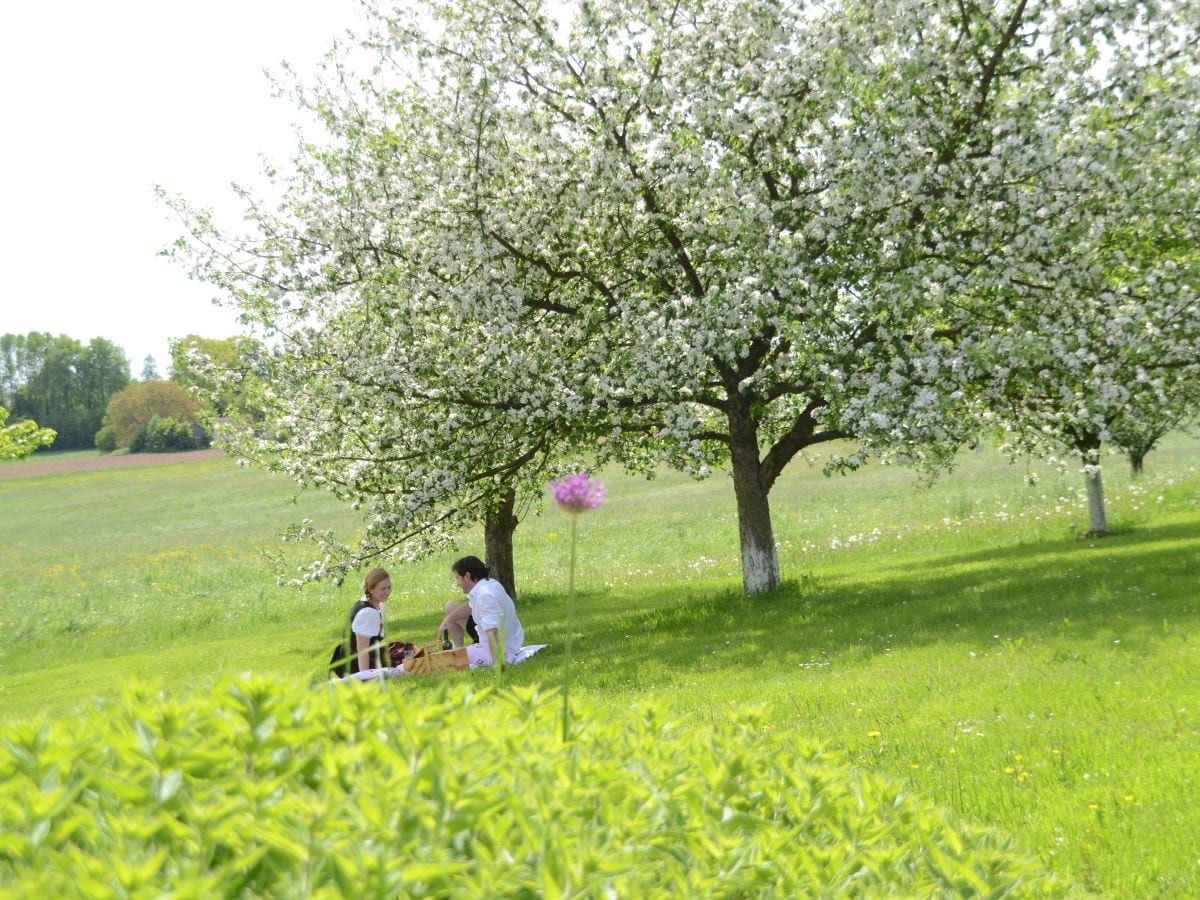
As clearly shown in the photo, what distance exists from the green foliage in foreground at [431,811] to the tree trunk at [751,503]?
16.3 m

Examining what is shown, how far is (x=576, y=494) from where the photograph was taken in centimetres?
357

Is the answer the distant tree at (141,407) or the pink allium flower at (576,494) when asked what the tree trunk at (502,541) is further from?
the distant tree at (141,407)

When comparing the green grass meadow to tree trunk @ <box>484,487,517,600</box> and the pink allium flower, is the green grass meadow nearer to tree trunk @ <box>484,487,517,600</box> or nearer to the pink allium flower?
the pink allium flower

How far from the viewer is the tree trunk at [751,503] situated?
19.8 metres

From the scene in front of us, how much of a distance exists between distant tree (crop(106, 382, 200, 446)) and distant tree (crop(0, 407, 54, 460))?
10154cm

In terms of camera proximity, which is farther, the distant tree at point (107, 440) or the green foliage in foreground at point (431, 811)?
the distant tree at point (107, 440)

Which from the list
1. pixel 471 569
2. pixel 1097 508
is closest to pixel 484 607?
pixel 471 569

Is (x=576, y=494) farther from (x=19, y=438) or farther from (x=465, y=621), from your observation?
(x=19, y=438)

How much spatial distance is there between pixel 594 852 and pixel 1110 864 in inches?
210

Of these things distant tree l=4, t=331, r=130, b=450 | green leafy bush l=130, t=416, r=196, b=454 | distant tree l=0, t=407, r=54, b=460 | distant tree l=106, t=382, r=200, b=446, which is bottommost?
distant tree l=0, t=407, r=54, b=460

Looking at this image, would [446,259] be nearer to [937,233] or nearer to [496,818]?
[937,233]

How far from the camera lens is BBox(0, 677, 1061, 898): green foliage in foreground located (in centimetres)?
220

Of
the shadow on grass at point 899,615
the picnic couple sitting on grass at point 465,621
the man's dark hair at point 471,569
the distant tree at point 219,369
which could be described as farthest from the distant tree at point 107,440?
the man's dark hair at point 471,569

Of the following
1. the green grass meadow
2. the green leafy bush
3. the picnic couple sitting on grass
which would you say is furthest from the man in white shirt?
the green leafy bush
